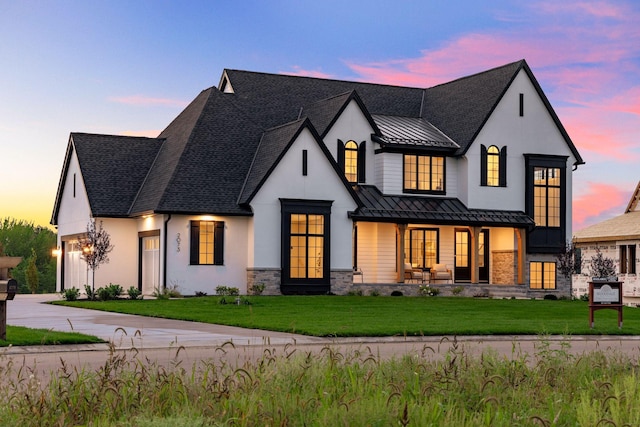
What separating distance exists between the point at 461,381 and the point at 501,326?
16034 mm

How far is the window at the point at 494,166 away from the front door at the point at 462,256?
2859 millimetres

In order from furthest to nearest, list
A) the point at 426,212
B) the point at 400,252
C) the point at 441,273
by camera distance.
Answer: the point at 441,273, the point at 426,212, the point at 400,252

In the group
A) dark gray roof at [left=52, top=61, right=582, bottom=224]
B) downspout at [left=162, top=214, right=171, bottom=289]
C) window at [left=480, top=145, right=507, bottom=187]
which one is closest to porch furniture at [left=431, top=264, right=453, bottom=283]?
dark gray roof at [left=52, top=61, right=582, bottom=224]

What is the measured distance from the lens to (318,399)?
10039mm

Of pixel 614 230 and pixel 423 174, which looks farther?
pixel 614 230

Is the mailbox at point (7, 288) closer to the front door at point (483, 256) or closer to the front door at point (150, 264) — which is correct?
the front door at point (150, 264)

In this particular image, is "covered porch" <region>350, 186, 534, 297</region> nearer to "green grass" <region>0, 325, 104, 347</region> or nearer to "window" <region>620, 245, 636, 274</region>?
"window" <region>620, 245, 636, 274</region>

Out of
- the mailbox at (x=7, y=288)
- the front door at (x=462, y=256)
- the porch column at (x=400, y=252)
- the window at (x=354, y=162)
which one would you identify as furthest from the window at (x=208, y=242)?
the mailbox at (x=7, y=288)

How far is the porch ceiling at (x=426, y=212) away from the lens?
4728cm

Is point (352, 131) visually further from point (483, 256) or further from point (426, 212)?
point (483, 256)

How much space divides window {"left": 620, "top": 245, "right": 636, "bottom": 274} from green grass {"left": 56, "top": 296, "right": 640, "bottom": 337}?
44.5 ft

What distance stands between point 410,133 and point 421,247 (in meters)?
5.78

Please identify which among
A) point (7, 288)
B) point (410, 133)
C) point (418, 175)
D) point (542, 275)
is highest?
point (410, 133)

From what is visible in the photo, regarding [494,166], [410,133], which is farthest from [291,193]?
[494,166]
